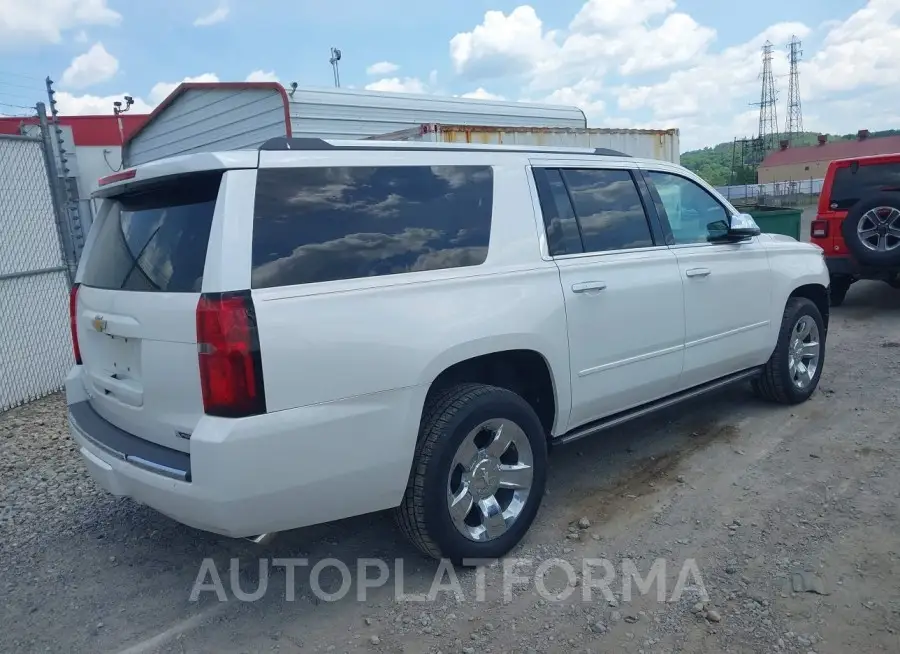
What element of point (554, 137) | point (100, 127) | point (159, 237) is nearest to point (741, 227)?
point (159, 237)

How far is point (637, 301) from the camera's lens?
159 inches

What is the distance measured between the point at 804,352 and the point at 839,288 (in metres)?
4.66

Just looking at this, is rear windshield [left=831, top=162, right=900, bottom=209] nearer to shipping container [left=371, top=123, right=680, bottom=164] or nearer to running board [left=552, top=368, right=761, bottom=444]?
shipping container [left=371, top=123, right=680, bottom=164]

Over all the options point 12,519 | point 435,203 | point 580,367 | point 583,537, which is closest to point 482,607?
point 583,537

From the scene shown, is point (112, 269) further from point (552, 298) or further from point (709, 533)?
point (709, 533)

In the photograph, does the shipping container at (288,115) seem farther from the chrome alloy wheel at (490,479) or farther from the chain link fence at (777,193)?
the chain link fence at (777,193)

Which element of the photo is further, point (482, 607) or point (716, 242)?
point (716, 242)

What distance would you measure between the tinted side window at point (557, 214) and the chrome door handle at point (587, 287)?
0.19 m

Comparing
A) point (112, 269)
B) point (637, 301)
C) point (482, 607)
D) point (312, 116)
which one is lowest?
point (482, 607)

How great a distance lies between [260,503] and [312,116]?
8.47 metres

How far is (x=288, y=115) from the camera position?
999 cm

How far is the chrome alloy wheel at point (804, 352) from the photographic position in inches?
213

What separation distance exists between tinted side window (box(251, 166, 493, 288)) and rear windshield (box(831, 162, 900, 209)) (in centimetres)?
708

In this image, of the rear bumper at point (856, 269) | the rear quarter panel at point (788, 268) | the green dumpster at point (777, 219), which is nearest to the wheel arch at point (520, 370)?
the rear quarter panel at point (788, 268)
